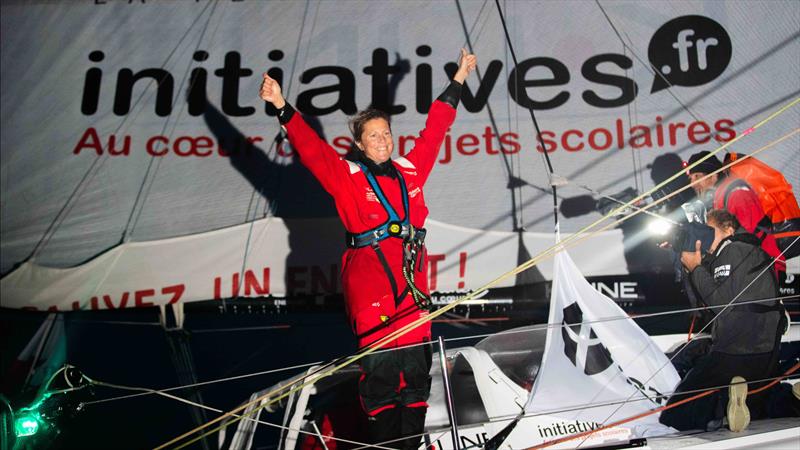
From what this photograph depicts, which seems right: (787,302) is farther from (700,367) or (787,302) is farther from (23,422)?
(23,422)

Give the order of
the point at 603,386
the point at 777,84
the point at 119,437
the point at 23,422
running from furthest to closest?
1. the point at 119,437
2. the point at 777,84
3. the point at 603,386
4. the point at 23,422

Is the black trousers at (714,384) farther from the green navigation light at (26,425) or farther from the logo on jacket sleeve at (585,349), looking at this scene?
the green navigation light at (26,425)

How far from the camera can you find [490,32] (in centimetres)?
418

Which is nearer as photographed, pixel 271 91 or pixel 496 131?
pixel 271 91

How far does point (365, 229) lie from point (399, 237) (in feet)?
0.37

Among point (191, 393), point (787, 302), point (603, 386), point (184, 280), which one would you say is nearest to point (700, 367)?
point (603, 386)

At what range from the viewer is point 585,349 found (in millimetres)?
2756

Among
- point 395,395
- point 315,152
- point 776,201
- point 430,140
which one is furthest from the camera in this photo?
point 776,201

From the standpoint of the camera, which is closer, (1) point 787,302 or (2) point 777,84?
(2) point 777,84

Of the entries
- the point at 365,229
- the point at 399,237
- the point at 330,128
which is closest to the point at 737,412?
the point at 399,237

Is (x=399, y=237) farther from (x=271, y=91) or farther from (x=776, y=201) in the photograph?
(x=776, y=201)

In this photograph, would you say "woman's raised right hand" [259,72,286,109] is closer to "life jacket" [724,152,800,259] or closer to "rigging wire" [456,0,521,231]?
"rigging wire" [456,0,521,231]

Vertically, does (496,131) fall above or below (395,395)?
above

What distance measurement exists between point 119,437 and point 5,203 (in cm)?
159
